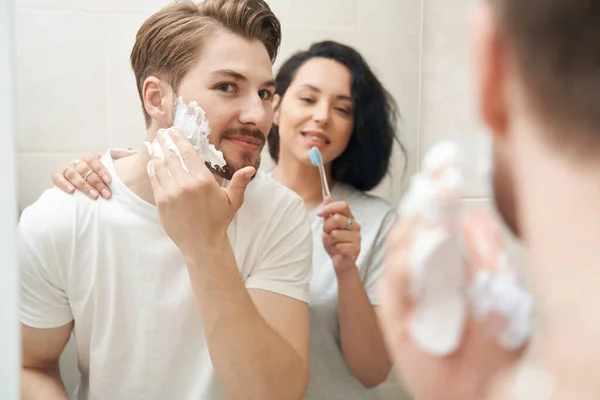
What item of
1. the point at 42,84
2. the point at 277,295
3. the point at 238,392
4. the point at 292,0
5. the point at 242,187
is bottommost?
the point at 238,392

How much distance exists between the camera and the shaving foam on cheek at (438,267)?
420mm

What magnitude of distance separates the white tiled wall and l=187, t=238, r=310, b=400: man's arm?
19 cm

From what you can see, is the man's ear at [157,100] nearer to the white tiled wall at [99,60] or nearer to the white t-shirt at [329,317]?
the white tiled wall at [99,60]

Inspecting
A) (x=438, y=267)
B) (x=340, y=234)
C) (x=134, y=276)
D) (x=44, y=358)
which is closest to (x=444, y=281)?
(x=438, y=267)

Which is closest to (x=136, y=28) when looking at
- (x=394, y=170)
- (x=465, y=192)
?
(x=394, y=170)

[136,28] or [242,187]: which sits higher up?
[136,28]

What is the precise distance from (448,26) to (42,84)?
1.62 ft

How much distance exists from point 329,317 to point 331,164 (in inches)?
7.4

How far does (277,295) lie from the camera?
0.74 meters

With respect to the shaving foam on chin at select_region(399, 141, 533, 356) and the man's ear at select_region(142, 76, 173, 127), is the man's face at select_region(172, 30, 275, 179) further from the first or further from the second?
the shaving foam on chin at select_region(399, 141, 533, 356)

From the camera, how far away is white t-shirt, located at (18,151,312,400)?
750 mm

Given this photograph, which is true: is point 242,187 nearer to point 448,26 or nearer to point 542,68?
point 448,26

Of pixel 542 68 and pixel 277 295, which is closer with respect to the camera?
pixel 542 68

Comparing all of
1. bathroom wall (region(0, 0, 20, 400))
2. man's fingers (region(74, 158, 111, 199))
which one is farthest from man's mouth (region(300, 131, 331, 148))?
bathroom wall (region(0, 0, 20, 400))
